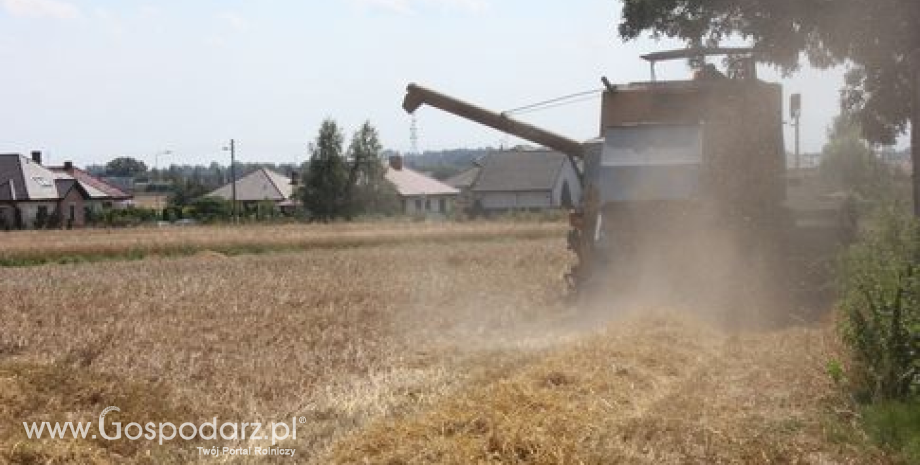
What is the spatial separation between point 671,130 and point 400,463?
9.73m

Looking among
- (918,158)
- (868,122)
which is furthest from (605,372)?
(868,122)

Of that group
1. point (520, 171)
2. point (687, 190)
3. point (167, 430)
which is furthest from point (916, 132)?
point (520, 171)

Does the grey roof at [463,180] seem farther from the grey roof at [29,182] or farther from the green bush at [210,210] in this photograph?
the grey roof at [29,182]

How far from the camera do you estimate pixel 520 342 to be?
12.4m

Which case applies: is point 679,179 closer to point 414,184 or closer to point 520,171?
point 520,171

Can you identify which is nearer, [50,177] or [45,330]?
[45,330]

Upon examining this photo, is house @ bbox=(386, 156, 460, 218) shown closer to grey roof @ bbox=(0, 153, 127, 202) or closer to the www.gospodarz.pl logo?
grey roof @ bbox=(0, 153, 127, 202)

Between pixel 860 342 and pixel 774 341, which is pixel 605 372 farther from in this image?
pixel 774 341

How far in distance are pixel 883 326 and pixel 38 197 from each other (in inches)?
2684

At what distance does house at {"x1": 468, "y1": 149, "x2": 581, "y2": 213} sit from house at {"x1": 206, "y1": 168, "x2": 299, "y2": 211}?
1671 centimetres

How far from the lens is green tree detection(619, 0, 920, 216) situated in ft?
70.3

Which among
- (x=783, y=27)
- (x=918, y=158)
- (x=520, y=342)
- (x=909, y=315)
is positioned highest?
(x=783, y=27)

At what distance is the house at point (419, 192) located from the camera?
85.2 meters

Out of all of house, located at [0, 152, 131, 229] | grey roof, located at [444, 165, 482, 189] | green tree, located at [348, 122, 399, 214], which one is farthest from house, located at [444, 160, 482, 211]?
house, located at [0, 152, 131, 229]
